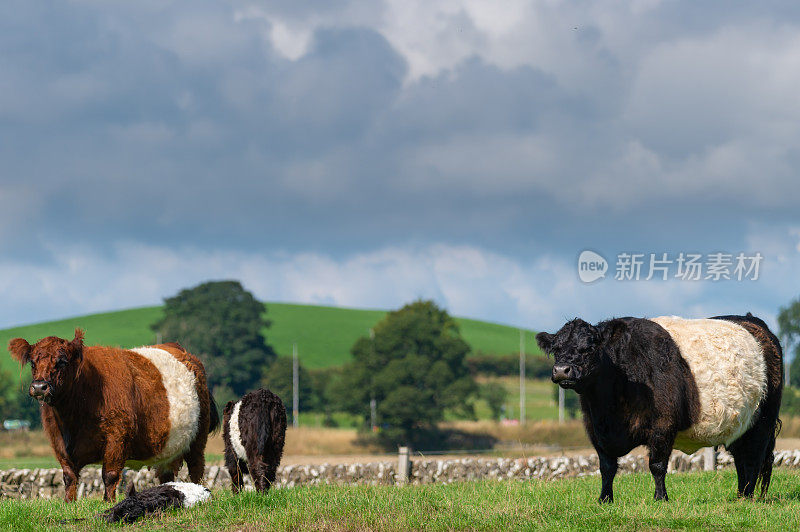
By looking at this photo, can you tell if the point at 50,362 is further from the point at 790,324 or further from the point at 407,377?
the point at 790,324

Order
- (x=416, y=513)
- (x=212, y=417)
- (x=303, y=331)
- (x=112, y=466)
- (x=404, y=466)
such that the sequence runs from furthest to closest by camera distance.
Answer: (x=303, y=331), (x=404, y=466), (x=212, y=417), (x=112, y=466), (x=416, y=513)

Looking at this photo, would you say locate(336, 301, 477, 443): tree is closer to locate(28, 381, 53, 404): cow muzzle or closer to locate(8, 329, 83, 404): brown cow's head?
locate(8, 329, 83, 404): brown cow's head

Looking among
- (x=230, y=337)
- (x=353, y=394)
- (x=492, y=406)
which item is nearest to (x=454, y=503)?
(x=353, y=394)

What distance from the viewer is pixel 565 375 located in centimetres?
970

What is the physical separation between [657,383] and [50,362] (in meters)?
7.71

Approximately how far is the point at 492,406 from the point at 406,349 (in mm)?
9310

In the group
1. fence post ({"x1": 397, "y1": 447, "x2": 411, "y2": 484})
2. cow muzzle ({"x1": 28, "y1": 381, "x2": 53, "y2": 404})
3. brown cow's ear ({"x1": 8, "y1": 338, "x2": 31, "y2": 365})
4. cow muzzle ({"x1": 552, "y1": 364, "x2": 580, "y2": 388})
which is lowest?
fence post ({"x1": 397, "y1": 447, "x2": 411, "y2": 484})

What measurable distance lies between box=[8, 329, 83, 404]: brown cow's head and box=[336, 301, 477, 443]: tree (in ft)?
157

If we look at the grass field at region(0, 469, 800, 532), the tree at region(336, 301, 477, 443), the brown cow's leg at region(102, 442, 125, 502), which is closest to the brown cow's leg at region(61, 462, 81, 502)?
the brown cow's leg at region(102, 442, 125, 502)

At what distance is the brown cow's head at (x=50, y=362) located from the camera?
11.2 m

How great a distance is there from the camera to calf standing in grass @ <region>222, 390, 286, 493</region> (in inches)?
449

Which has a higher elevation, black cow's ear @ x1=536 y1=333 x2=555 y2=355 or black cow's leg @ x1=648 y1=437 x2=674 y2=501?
black cow's ear @ x1=536 y1=333 x2=555 y2=355

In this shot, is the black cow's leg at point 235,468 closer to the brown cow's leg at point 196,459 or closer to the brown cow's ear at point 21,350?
the brown cow's leg at point 196,459

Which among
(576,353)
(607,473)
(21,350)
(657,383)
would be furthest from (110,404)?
(657,383)
